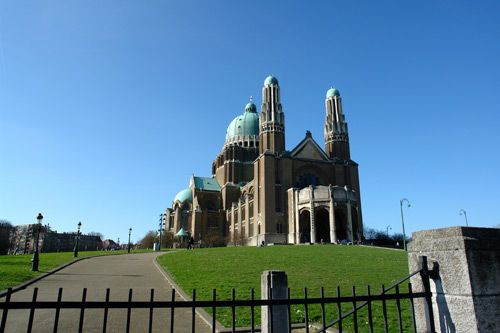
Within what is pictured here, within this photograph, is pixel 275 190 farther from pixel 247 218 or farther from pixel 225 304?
pixel 225 304

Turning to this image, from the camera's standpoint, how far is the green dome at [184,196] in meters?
81.6

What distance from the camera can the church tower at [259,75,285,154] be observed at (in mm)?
60312

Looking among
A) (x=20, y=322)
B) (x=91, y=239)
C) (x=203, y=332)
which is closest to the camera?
(x=203, y=332)

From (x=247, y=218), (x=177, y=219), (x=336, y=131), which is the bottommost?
(x=247, y=218)

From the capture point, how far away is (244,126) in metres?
83.1

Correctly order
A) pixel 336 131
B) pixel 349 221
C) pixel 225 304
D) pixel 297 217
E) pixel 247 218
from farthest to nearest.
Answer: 1. pixel 336 131
2. pixel 247 218
3. pixel 297 217
4. pixel 349 221
5. pixel 225 304

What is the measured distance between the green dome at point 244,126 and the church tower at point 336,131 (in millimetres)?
20348

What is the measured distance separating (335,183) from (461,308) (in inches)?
2328

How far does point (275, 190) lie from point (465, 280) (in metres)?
53.4

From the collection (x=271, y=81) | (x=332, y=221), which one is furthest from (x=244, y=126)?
(x=332, y=221)

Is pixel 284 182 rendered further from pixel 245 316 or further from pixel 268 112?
pixel 245 316

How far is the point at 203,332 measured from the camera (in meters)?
7.54

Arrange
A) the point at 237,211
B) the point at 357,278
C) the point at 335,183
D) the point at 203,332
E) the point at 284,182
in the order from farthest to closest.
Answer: the point at 237,211
the point at 335,183
the point at 284,182
the point at 357,278
the point at 203,332

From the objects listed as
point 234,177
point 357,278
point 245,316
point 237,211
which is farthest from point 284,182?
point 245,316
